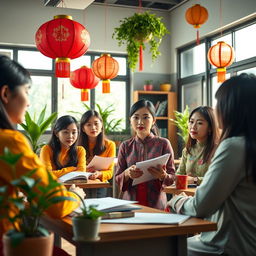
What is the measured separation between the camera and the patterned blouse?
10.5 feet

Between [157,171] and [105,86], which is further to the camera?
[105,86]

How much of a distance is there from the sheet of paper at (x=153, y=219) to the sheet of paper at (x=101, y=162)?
2.27 meters

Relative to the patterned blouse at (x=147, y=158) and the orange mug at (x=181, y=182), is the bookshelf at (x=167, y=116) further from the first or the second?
the orange mug at (x=181, y=182)

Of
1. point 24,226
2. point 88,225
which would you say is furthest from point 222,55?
point 24,226

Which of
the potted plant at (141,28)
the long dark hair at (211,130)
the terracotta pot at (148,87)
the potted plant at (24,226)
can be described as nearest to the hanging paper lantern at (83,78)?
the potted plant at (141,28)

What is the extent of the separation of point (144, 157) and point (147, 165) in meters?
0.52

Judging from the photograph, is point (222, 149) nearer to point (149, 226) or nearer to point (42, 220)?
point (149, 226)

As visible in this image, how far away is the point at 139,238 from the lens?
1.47 m

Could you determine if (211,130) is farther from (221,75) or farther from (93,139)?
(221,75)

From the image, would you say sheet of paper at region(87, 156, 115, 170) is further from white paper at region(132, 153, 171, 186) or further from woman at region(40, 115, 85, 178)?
white paper at region(132, 153, 171, 186)

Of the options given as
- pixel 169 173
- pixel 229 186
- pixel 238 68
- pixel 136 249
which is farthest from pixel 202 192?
pixel 238 68

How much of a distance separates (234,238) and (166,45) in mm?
6721

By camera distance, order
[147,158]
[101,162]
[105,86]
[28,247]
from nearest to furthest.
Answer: [28,247]
[147,158]
[101,162]
[105,86]

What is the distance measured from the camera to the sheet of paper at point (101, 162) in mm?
4012
